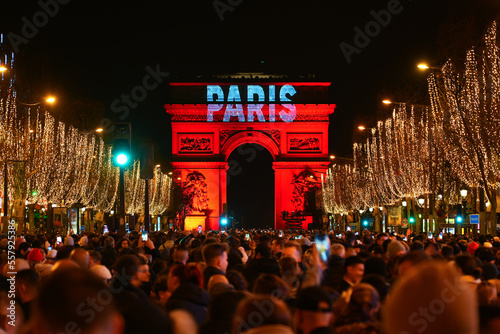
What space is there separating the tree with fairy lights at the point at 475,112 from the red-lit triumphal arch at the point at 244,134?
59.0 m

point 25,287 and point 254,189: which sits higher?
point 254,189

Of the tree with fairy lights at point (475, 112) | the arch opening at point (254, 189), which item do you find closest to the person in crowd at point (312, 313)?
the tree with fairy lights at point (475, 112)

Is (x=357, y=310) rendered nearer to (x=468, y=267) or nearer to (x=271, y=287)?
(x=271, y=287)

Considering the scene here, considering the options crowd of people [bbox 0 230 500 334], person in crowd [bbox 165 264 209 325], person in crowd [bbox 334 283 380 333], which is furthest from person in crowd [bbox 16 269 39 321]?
person in crowd [bbox 334 283 380 333]

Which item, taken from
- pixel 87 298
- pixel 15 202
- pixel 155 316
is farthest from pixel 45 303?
pixel 15 202

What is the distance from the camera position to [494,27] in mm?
31469

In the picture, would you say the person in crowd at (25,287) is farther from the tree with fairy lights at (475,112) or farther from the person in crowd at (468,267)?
the tree with fairy lights at (475,112)

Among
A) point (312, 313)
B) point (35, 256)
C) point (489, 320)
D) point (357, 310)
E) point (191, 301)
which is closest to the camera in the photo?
point (489, 320)

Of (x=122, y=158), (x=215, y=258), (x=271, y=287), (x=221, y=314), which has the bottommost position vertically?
(x=221, y=314)

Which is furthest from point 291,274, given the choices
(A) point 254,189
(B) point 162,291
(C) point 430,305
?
(A) point 254,189

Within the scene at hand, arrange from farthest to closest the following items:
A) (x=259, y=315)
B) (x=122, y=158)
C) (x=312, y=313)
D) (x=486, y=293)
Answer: (x=122, y=158), (x=486, y=293), (x=312, y=313), (x=259, y=315)

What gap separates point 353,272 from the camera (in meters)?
10.6

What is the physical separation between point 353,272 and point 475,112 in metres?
26.2

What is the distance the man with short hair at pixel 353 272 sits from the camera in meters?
10.5
